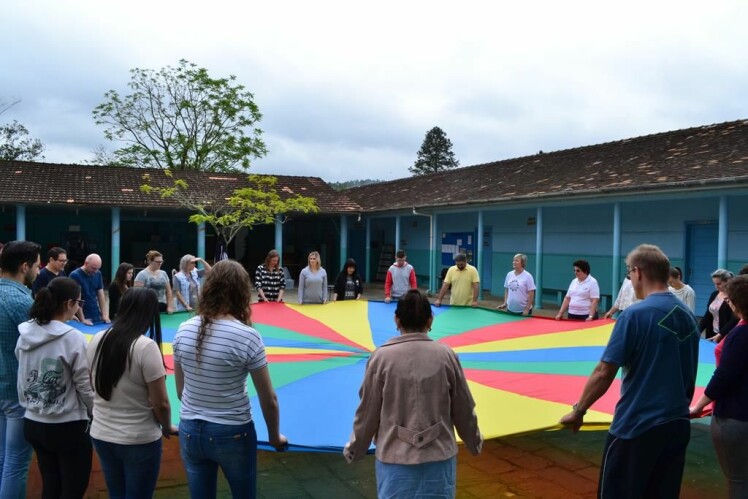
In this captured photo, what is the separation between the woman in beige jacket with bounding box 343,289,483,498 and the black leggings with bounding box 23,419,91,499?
1556mm

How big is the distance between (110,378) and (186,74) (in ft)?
110

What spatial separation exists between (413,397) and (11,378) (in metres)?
2.28

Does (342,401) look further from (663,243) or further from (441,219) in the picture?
(441,219)

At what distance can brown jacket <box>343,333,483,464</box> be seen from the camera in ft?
8.19

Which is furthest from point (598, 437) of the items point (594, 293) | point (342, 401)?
point (342, 401)

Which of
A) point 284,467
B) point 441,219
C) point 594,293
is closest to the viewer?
point 284,467

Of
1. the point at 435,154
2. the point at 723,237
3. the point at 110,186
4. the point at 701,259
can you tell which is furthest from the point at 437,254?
the point at 435,154

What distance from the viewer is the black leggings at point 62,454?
3062 mm

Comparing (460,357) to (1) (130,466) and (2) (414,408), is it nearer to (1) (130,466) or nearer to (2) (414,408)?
(2) (414,408)

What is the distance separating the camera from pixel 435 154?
6166 centimetres

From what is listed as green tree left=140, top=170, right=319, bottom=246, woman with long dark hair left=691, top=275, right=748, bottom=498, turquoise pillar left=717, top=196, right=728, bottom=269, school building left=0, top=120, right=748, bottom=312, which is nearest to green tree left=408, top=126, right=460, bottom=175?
school building left=0, top=120, right=748, bottom=312

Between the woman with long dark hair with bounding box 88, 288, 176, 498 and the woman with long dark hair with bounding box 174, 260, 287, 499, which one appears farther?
the woman with long dark hair with bounding box 88, 288, 176, 498

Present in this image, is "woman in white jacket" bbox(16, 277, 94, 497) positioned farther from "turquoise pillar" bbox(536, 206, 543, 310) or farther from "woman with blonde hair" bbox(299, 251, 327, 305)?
"turquoise pillar" bbox(536, 206, 543, 310)

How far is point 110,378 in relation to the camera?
9.12ft
